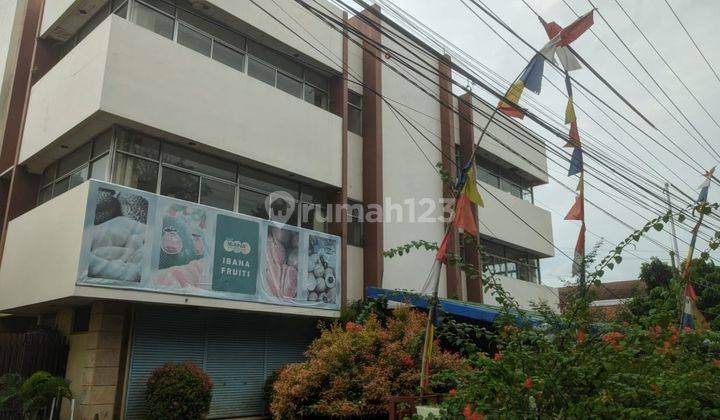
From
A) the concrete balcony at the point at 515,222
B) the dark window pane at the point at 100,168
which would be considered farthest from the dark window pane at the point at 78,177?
the concrete balcony at the point at 515,222

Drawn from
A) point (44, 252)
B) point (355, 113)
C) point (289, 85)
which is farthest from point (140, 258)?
point (355, 113)

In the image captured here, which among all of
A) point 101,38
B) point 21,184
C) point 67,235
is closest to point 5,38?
point 21,184

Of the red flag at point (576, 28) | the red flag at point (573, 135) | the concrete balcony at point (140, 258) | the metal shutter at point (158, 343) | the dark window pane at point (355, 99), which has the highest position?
the dark window pane at point (355, 99)

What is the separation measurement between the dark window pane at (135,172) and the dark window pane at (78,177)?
1.28 metres

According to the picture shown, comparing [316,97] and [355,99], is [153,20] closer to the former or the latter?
[316,97]

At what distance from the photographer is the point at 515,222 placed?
74.3 feet

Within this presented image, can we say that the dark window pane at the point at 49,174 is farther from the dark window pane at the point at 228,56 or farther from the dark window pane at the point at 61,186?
the dark window pane at the point at 228,56

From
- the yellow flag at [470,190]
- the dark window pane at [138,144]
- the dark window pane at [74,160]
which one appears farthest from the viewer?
the dark window pane at [74,160]

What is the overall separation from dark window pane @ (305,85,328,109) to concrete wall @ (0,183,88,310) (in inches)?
284

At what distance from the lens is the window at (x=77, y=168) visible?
11.9m

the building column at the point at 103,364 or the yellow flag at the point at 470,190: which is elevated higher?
the yellow flag at the point at 470,190

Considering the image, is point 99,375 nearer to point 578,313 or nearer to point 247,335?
point 247,335

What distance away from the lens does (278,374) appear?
1363cm

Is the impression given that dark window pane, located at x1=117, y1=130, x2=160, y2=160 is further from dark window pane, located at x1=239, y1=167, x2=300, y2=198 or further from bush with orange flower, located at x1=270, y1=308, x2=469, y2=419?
bush with orange flower, located at x1=270, y1=308, x2=469, y2=419
